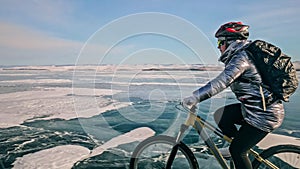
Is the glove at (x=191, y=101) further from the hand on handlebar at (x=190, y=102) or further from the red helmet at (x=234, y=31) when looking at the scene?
the red helmet at (x=234, y=31)

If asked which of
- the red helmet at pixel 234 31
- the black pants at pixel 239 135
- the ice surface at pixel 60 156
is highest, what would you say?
the red helmet at pixel 234 31

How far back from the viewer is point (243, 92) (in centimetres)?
198

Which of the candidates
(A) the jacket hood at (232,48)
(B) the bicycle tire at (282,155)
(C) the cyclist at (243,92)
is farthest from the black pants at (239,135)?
(A) the jacket hood at (232,48)

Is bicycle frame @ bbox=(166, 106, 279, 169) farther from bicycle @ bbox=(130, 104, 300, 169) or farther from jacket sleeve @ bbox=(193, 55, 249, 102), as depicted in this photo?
jacket sleeve @ bbox=(193, 55, 249, 102)

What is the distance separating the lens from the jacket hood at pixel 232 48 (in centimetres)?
194

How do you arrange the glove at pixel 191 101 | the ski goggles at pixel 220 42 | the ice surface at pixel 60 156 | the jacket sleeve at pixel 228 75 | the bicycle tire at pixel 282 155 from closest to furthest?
the jacket sleeve at pixel 228 75 → the glove at pixel 191 101 → the ski goggles at pixel 220 42 → the bicycle tire at pixel 282 155 → the ice surface at pixel 60 156

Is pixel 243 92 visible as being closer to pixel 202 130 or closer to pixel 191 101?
pixel 191 101

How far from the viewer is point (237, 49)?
1.92m

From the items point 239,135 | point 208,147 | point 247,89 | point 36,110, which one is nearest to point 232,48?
point 247,89

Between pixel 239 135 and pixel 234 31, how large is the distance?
33.5 inches

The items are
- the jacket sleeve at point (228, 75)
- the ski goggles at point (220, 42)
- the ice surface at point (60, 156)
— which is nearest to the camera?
the jacket sleeve at point (228, 75)

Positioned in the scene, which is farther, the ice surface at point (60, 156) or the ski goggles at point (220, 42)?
the ice surface at point (60, 156)

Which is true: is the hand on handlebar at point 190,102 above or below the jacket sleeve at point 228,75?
below

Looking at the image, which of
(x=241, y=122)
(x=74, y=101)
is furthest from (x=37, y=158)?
(x=74, y=101)
